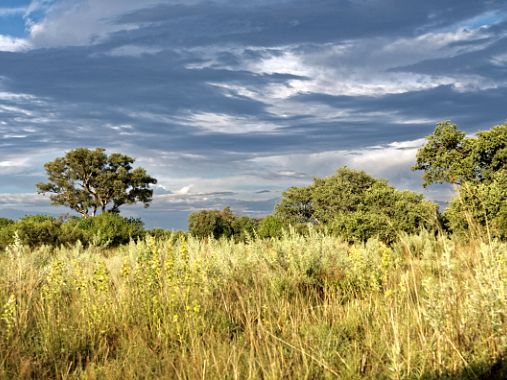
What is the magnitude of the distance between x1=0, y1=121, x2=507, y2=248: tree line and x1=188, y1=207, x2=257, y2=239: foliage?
70 millimetres

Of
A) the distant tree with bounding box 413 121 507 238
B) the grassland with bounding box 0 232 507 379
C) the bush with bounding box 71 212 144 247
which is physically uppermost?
the distant tree with bounding box 413 121 507 238

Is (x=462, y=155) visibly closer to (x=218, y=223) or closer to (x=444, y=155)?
(x=444, y=155)

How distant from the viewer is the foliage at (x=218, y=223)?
89.7 feet

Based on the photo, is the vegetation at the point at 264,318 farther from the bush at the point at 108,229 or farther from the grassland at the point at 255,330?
the bush at the point at 108,229

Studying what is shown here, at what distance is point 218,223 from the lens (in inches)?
1166

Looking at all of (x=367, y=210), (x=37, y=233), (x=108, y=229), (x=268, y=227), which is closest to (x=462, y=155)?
(x=367, y=210)

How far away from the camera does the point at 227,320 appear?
501 cm

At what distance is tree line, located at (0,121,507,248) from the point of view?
13945 millimetres

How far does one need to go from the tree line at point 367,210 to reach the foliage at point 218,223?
0.07 meters

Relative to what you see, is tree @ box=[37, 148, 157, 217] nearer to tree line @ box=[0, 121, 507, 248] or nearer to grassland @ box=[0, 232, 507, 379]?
tree line @ box=[0, 121, 507, 248]

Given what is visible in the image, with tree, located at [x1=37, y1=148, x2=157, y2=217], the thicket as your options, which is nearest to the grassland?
the thicket

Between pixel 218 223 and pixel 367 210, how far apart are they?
437 inches

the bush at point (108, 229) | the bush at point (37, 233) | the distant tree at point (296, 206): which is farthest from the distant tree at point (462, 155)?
the bush at point (37, 233)

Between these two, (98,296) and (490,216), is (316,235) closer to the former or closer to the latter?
(98,296)
